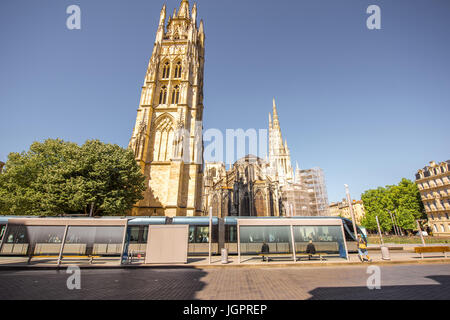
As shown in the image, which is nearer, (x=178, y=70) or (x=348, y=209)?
(x=178, y=70)

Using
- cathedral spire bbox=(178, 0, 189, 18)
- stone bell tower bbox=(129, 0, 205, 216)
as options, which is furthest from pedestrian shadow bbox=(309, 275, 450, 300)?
cathedral spire bbox=(178, 0, 189, 18)

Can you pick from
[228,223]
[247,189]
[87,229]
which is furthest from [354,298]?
[247,189]

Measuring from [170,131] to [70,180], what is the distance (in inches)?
463

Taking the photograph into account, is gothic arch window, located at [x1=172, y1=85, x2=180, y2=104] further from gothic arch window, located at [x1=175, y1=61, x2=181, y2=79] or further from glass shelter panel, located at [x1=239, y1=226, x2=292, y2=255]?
glass shelter panel, located at [x1=239, y1=226, x2=292, y2=255]

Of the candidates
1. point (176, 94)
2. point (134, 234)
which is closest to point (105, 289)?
point (134, 234)

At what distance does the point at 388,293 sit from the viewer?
18.0ft

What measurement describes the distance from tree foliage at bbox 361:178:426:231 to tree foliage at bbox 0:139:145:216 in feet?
158

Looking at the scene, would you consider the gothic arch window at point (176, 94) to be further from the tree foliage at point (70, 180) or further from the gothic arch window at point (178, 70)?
the tree foliage at point (70, 180)

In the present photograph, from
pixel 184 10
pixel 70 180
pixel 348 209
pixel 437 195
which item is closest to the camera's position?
pixel 70 180

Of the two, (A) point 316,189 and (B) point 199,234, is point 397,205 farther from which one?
(B) point 199,234

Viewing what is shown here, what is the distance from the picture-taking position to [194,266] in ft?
34.9

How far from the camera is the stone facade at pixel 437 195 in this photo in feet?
128
